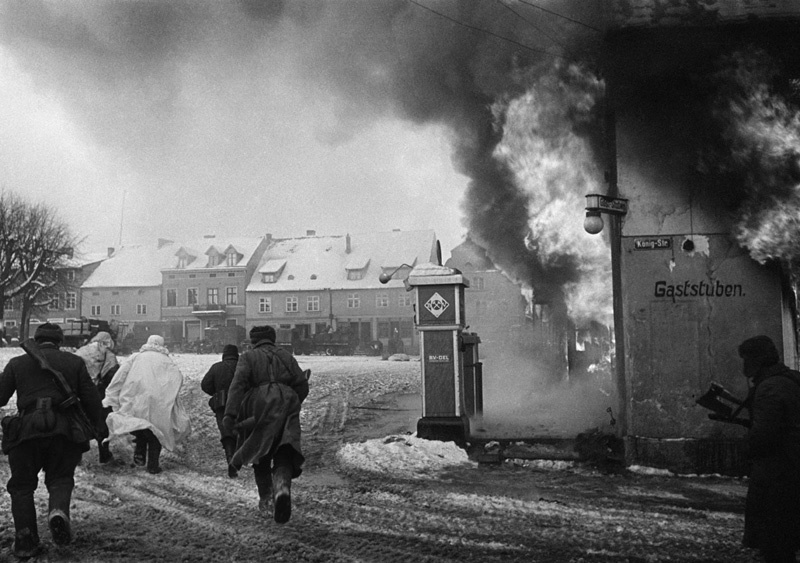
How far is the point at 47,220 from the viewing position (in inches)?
1715

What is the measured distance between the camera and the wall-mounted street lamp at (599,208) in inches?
322

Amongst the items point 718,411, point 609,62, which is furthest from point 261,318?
point 718,411

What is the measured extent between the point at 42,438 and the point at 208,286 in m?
51.5

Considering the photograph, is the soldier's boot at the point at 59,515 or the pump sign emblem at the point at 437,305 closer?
the soldier's boot at the point at 59,515

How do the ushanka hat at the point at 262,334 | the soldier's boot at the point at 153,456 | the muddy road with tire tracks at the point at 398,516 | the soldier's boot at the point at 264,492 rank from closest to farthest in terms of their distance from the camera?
the muddy road with tire tracks at the point at 398,516 → the soldier's boot at the point at 264,492 → the ushanka hat at the point at 262,334 → the soldier's boot at the point at 153,456

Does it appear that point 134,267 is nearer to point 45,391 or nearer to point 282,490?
point 45,391

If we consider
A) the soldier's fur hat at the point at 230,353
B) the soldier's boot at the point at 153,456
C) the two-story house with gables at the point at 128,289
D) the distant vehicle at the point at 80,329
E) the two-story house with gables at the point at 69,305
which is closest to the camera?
the soldier's boot at the point at 153,456

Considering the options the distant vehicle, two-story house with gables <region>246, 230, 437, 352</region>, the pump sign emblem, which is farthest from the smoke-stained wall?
two-story house with gables <region>246, 230, 437, 352</region>

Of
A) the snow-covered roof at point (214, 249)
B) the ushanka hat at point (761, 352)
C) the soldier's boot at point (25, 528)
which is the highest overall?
the snow-covered roof at point (214, 249)

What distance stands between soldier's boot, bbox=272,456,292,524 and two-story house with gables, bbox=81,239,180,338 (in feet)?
170

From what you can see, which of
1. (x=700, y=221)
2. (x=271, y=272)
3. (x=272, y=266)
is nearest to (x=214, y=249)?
(x=272, y=266)

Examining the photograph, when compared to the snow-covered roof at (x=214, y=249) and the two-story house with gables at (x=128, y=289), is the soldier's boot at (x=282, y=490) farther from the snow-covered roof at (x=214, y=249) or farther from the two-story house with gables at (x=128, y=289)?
the two-story house with gables at (x=128, y=289)

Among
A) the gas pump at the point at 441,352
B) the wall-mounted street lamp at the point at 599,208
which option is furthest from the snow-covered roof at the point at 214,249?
the wall-mounted street lamp at the point at 599,208

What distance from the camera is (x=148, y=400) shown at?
8094 mm
